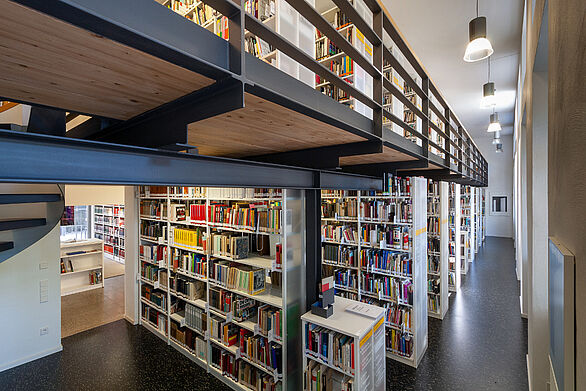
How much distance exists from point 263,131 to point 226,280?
2.38 metres

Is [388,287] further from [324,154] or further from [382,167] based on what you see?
[324,154]

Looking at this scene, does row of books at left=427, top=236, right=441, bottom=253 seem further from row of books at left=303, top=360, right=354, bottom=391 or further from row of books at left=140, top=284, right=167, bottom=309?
row of books at left=140, top=284, right=167, bottom=309

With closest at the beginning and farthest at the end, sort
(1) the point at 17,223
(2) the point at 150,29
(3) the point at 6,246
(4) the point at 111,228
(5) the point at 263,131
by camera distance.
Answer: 1. (2) the point at 150,29
2. (5) the point at 263,131
3. (1) the point at 17,223
4. (3) the point at 6,246
5. (4) the point at 111,228

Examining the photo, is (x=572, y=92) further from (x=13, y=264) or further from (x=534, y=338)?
(x=13, y=264)

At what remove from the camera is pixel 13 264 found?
3.63 m

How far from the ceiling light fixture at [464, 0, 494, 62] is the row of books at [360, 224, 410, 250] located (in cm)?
229

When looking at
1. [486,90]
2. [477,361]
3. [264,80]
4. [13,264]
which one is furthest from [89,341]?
[486,90]

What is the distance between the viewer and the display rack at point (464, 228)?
7188 mm

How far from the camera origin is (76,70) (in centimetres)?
83

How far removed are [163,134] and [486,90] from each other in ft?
20.5

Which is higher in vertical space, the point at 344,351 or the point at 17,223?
the point at 17,223

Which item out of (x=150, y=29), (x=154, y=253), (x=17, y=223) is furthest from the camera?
(x=154, y=253)

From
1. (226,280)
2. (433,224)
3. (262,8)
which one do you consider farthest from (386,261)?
(262,8)

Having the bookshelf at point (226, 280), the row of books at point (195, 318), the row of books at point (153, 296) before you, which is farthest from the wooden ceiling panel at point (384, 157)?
the row of books at point (153, 296)
